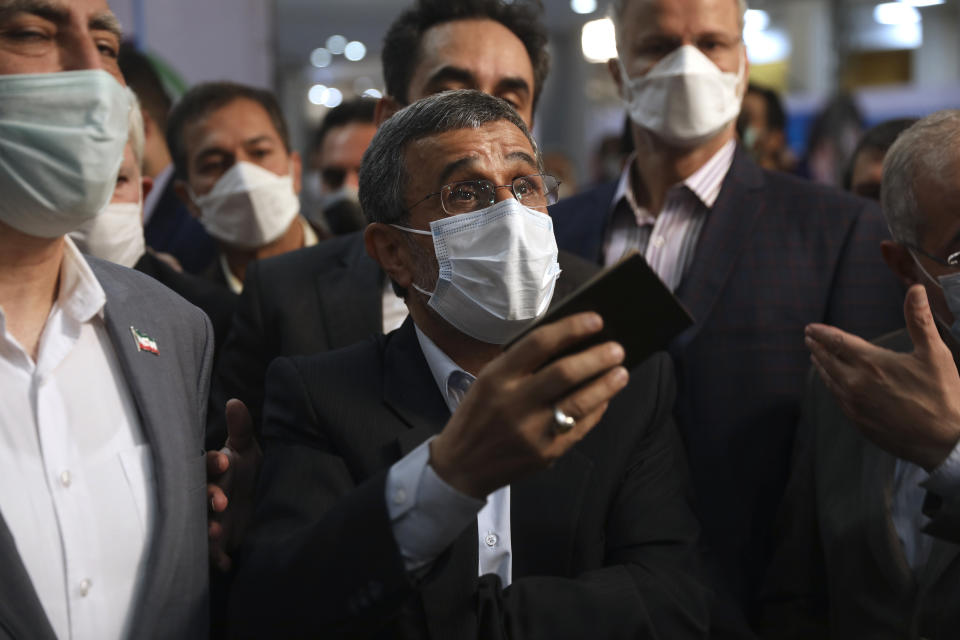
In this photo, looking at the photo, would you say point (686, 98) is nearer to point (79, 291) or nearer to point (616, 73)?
point (616, 73)

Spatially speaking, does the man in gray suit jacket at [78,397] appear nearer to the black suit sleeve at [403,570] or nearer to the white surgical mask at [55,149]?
the white surgical mask at [55,149]

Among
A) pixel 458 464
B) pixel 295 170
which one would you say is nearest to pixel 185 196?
pixel 295 170

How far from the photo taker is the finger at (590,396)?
1521 mm

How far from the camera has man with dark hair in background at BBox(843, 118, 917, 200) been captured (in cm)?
376

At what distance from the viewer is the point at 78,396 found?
1.78 metres

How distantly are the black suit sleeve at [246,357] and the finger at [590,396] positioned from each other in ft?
4.21

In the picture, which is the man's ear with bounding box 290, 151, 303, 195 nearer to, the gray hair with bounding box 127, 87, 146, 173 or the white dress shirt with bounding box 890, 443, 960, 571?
the gray hair with bounding box 127, 87, 146, 173

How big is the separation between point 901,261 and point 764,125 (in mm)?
3142

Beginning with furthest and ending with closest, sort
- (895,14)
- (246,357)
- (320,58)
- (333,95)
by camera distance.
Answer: (333,95) < (320,58) < (895,14) < (246,357)

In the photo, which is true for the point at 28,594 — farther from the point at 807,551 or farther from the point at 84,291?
the point at 807,551

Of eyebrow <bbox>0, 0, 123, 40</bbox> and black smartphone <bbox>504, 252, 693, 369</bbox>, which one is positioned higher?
eyebrow <bbox>0, 0, 123, 40</bbox>

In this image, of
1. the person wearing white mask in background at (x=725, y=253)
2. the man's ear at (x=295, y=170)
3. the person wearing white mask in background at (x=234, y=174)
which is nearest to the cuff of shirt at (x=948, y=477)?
the person wearing white mask in background at (x=725, y=253)

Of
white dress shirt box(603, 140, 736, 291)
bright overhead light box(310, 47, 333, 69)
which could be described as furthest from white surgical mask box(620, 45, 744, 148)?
bright overhead light box(310, 47, 333, 69)

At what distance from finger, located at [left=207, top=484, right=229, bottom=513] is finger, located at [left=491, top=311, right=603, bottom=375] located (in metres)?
0.72
